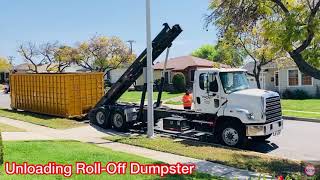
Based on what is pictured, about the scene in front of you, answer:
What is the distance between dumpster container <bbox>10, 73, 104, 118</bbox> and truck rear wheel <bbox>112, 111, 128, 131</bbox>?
413cm

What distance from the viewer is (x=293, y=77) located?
39.6 metres

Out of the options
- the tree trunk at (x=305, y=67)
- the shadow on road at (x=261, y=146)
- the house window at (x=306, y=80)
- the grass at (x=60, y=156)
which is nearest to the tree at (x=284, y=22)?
the tree trunk at (x=305, y=67)

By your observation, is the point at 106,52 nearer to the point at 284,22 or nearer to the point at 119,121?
the point at 119,121

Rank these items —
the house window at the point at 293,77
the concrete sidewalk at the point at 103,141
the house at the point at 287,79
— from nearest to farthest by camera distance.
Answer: the concrete sidewalk at the point at 103,141 < the house at the point at 287,79 < the house window at the point at 293,77

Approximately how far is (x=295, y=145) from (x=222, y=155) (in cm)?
409

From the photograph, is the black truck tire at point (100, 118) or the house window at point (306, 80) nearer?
the black truck tire at point (100, 118)

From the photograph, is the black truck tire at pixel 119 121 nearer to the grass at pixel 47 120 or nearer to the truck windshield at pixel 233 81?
the grass at pixel 47 120

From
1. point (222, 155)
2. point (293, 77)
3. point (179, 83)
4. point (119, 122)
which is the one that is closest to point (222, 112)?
point (222, 155)

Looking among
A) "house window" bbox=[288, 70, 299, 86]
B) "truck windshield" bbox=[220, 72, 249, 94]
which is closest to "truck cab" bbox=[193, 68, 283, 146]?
"truck windshield" bbox=[220, 72, 249, 94]

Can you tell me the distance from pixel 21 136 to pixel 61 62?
59157 mm

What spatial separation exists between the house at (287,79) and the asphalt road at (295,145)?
63.4 ft

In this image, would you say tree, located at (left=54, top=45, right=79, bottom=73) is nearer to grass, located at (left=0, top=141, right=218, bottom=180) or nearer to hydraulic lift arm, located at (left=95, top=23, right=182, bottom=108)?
hydraulic lift arm, located at (left=95, top=23, right=182, bottom=108)

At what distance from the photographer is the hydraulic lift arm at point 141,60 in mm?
17844

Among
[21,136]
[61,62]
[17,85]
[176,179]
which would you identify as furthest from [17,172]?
[61,62]
